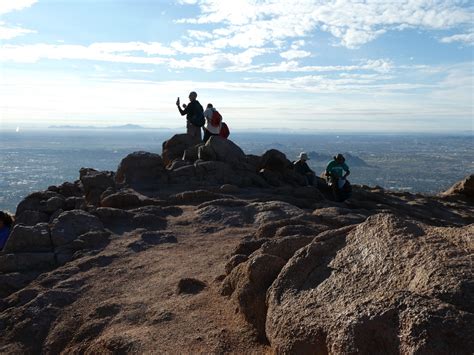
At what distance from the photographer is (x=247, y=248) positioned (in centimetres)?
964

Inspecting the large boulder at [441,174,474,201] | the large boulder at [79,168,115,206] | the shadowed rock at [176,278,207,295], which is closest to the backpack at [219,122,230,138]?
the large boulder at [79,168,115,206]

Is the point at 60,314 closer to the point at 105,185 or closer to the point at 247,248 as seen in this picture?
the point at 247,248

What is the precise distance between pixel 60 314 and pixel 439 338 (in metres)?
6.95

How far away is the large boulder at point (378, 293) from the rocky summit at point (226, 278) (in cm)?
2

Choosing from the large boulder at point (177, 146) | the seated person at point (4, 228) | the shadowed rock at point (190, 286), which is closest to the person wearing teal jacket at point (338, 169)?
the large boulder at point (177, 146)

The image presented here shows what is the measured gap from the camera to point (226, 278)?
827cm

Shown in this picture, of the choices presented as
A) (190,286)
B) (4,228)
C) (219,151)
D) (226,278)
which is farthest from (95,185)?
(226,278)

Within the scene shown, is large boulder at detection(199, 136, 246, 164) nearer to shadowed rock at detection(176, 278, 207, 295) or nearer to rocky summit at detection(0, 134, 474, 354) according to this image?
rocky summit at detection(0, 134, 474, 354)

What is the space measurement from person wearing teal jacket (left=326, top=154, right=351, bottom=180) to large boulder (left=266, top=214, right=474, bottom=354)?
12739mm

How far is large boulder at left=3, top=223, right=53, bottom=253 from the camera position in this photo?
12109mm

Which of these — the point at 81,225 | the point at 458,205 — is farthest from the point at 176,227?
the point at 458,205

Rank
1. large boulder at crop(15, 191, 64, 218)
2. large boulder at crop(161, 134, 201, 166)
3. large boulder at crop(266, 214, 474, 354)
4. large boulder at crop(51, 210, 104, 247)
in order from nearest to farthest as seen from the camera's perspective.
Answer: large boulder at crop(266, 214, 474, 354) → large boulder at crop(51, 210, 104, 247) → large boulder at crop(15, 191, 64, 218) → large boulder at crop(161, 134, 201, 166)

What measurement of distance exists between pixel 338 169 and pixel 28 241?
12216 mm

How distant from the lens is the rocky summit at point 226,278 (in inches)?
196
